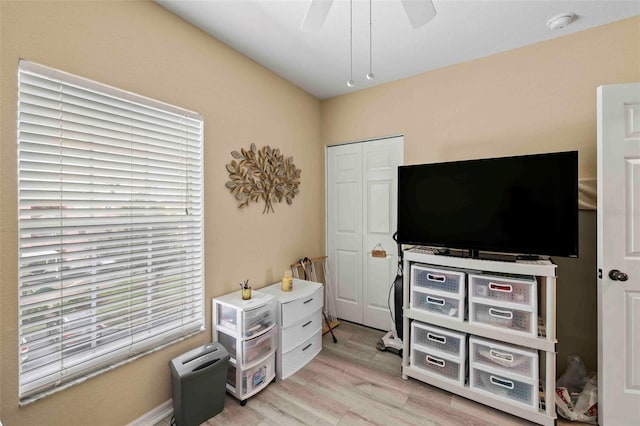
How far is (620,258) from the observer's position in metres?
1.69

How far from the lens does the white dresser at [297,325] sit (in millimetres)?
2254

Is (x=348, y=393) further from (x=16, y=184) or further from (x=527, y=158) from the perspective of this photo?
(x=16, y=184)

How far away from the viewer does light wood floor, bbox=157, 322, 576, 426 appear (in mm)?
1806

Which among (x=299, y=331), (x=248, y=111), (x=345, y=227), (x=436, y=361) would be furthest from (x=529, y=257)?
(x=248, y=111)

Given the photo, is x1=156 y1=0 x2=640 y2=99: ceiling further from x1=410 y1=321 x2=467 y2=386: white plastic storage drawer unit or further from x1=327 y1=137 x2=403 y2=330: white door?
x1=410 y1=321 x2=467 y2=386: white plastic storage drawer unit

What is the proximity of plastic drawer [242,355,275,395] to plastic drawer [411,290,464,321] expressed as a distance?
129cm

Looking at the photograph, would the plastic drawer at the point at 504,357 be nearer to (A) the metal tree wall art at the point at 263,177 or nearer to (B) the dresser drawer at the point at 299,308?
(B) the dresser drawer at the point at 299,308

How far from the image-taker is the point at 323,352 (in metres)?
2.67

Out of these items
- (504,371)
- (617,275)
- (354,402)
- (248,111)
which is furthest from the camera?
(248,111)

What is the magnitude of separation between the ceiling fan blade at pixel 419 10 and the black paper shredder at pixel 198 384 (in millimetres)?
2356

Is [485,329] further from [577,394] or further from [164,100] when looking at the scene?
[164,100]

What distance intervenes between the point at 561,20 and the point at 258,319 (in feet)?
10.4

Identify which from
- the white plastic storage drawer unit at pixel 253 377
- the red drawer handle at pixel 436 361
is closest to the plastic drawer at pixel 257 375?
the white plastic storage drawer unit at pixel 253 377

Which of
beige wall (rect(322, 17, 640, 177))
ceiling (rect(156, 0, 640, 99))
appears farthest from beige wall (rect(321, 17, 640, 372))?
ceiling (rect(156, 0, 640, 99))
